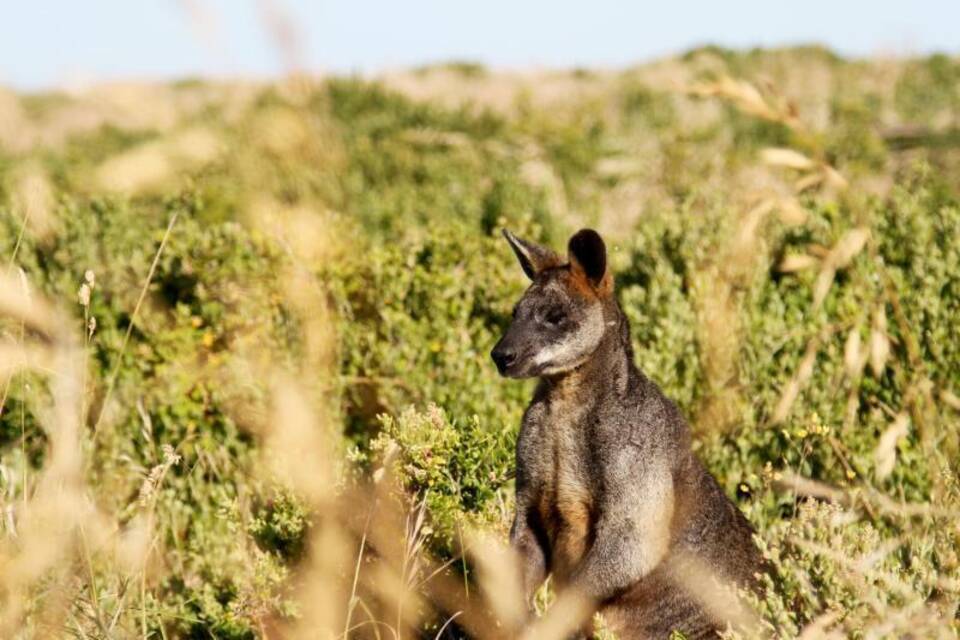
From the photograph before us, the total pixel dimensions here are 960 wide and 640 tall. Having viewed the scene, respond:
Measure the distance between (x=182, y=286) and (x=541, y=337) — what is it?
396cm

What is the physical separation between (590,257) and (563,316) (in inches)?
9.3

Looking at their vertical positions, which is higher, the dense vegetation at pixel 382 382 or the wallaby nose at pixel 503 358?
the wallaby nose at pixel 503 358

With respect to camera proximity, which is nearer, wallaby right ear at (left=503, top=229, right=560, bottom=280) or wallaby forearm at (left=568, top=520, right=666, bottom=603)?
wallaby forearm at (left=568, top=520, right=666, bottom=603)

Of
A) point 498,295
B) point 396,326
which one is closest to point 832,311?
point 498,295

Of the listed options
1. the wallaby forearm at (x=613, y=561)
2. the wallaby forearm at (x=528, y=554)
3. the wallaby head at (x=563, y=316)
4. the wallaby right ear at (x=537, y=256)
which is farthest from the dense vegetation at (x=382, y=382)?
the wallaby right ear at (x=537, y=256)

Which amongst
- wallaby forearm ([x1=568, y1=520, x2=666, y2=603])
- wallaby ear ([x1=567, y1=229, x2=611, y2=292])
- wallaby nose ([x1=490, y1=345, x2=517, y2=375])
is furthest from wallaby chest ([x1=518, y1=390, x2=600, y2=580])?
wallaby ear ([x1=567, y1=229, x2=611, y2=292])

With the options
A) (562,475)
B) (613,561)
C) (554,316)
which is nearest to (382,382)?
(554,316)

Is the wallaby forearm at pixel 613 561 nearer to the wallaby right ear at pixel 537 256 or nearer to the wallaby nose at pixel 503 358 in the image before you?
the wallaby nose at pixel 503 358

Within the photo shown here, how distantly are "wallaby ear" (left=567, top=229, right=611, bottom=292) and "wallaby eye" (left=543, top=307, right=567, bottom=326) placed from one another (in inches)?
7.0

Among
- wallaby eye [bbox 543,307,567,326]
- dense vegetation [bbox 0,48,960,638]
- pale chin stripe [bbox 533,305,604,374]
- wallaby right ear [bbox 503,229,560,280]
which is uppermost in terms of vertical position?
wallaby right ear [bbox 503,229,560,280]

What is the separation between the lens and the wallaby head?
4.48 meters

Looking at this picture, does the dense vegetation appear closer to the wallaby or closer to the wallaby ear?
the wallaby

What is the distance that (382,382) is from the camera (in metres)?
6.73

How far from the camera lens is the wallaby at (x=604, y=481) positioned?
4.39 metres
